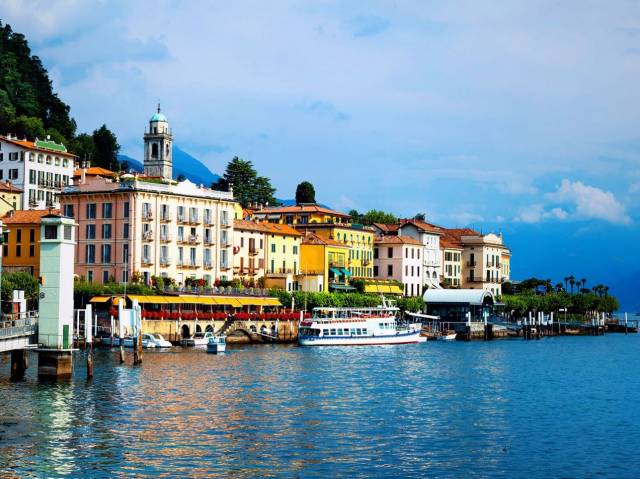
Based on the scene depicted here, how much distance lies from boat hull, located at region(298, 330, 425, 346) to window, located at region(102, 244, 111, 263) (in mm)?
21509

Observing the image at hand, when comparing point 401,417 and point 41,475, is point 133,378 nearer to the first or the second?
point 401,417

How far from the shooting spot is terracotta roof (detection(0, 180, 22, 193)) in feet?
423

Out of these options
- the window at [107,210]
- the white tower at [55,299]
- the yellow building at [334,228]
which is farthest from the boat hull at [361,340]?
the white tower at [55,299]

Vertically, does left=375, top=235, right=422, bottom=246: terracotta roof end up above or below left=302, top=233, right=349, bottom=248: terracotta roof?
above

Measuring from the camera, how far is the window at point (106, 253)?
115188mm

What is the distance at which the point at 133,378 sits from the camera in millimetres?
70500

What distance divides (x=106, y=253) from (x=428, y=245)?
68.8 meters

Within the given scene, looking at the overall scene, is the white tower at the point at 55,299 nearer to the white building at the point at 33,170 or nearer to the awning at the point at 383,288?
the white building at the point at 33,170

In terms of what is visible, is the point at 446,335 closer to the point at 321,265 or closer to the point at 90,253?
the point at 321,265

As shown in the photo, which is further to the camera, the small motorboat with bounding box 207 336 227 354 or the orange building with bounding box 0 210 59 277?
the orange building with bounding box 0 210 59 277

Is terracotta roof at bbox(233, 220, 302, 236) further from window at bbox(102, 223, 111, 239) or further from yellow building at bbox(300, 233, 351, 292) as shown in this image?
window at bbox(102, 223, 111, 239)

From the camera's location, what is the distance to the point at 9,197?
426 ft

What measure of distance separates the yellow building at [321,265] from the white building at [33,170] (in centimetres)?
3142

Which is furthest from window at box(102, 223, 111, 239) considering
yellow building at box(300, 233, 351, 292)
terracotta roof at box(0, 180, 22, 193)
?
yellow building at box(300, 233, 351, 292)
